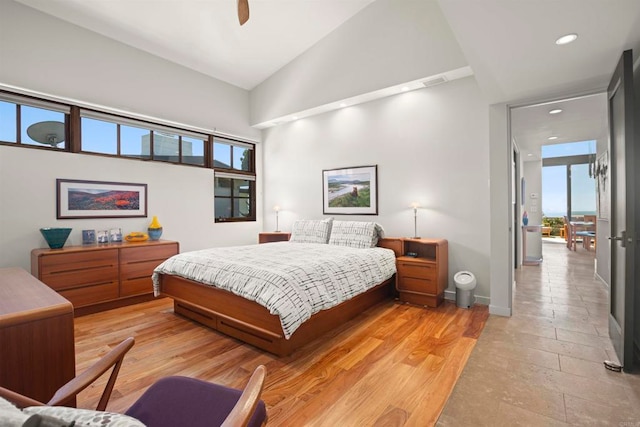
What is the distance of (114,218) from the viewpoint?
4266mm

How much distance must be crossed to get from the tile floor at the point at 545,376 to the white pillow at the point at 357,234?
1.72m

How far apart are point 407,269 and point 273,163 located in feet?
11.7

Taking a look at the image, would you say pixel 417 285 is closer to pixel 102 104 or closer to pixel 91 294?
pixel 91 294

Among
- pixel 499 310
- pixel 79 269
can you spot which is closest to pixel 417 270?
pixel 499 310

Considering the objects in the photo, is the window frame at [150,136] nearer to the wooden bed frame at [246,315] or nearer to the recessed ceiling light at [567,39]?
the wooden bed frame at [246,315]

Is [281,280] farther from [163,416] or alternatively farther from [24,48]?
[24,48]

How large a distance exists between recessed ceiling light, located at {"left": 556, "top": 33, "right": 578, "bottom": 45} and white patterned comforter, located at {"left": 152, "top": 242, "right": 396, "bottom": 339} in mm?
2534

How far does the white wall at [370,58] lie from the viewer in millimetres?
3922

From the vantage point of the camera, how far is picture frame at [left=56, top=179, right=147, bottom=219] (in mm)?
3842

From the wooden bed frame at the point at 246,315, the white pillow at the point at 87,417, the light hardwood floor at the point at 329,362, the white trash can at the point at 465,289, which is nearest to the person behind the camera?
the white pillow at the point at 87,417

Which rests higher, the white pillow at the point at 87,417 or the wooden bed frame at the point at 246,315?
the white pillow at the point at 87,417

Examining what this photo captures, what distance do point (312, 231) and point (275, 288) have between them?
2.45m

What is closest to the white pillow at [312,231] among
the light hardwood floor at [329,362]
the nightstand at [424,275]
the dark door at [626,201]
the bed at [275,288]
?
the bed at [275,288]

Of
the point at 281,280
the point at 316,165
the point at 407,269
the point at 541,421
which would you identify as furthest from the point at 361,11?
the point at 541,421
